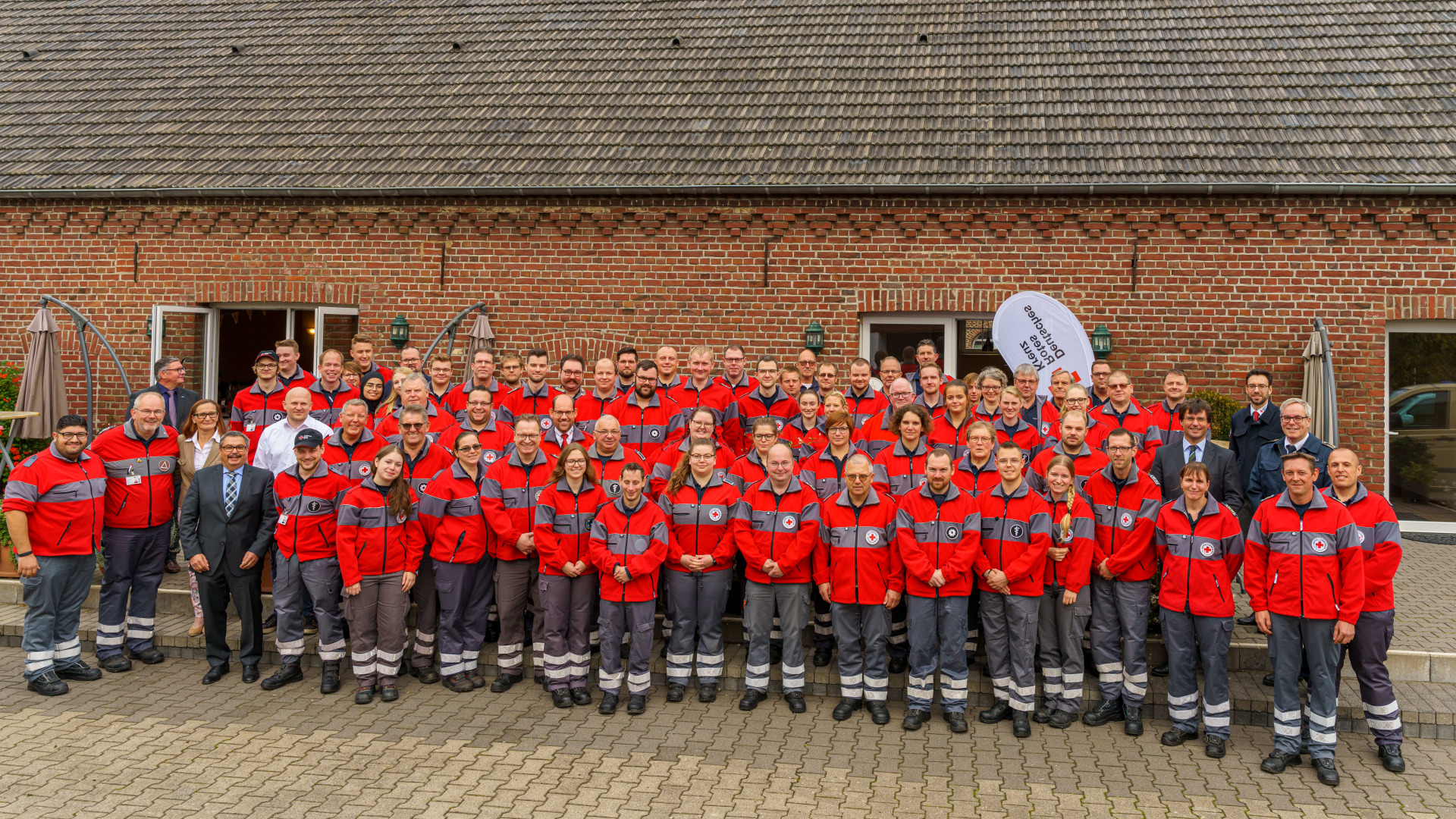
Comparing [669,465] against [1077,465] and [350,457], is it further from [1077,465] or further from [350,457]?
[1077,465]

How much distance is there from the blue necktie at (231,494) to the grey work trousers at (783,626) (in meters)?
2.68

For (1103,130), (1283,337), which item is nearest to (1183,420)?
(1283,337)

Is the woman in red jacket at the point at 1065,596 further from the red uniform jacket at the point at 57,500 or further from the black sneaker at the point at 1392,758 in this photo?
the red uniform jacket at the point at 57,500

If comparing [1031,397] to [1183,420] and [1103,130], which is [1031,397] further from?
[1103,130]

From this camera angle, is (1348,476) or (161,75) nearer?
(1348,476)

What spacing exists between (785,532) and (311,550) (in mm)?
3086

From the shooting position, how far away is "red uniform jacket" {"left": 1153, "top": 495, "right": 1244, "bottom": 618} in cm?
544

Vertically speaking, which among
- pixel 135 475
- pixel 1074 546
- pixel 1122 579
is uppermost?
pixel 135 475

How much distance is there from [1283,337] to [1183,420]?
395 cm

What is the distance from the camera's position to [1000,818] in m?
4.55

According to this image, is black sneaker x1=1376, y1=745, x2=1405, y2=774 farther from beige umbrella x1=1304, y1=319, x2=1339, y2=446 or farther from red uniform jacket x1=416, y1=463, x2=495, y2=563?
red uniform jacket x1=416, y1=463, x2=495, y2=563

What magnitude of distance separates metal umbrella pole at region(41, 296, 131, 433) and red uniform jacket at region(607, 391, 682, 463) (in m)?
6.27

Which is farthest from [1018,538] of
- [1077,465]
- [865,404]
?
[865,404]

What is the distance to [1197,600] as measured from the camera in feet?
17.9
